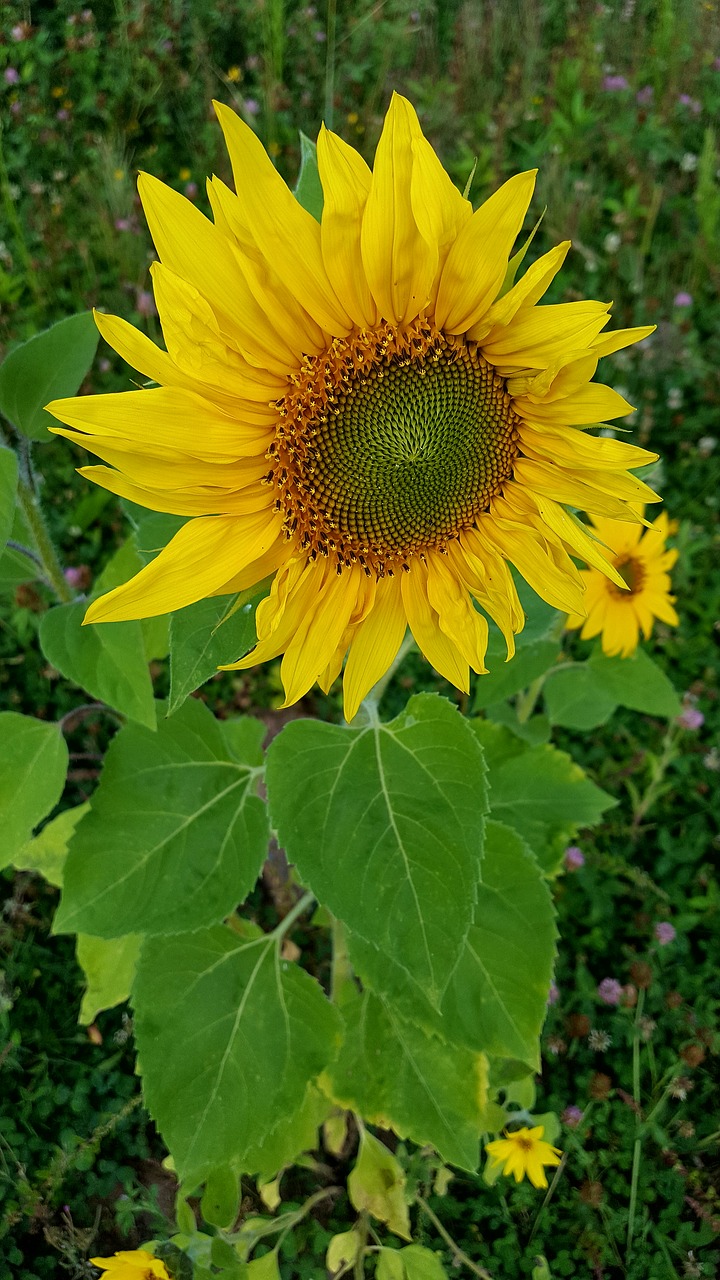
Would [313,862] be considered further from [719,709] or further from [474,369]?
[719,709]

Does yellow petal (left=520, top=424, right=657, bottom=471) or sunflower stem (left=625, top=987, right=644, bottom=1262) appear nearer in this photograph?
yellow petal (left=520, top=424, right=657, bottom=471)

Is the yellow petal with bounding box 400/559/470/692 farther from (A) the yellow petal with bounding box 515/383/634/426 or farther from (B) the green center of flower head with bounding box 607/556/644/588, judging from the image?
(B) the green center of flower head with bounding box 607/556/644/588

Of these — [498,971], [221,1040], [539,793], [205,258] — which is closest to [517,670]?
[539,793]

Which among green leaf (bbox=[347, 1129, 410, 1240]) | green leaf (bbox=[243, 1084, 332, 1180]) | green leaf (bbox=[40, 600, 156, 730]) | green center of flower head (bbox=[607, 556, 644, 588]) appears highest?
green leaf (bbox=[40, 600, 156, 730])

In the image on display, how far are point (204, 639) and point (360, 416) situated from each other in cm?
38

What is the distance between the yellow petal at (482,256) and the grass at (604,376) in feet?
2.27

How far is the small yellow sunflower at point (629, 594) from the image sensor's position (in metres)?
2.25

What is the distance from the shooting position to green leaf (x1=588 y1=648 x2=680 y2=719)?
216 centimetres

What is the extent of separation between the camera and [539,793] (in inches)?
82.4

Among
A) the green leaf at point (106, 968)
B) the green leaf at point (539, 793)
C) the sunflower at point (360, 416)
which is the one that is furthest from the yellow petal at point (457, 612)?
the green leaf at point (106, 968)

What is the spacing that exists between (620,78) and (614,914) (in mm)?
3617

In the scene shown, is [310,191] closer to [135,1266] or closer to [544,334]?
[544,334]

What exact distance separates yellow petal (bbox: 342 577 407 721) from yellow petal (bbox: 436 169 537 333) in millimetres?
416

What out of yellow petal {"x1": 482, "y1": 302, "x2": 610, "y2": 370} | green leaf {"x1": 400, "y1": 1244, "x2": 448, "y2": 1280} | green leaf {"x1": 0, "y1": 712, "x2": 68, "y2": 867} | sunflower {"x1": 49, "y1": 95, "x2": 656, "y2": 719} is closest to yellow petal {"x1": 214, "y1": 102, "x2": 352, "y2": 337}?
sunflower {"x1": 49, "y1": 95, "x2": 656, "y2": 719}
